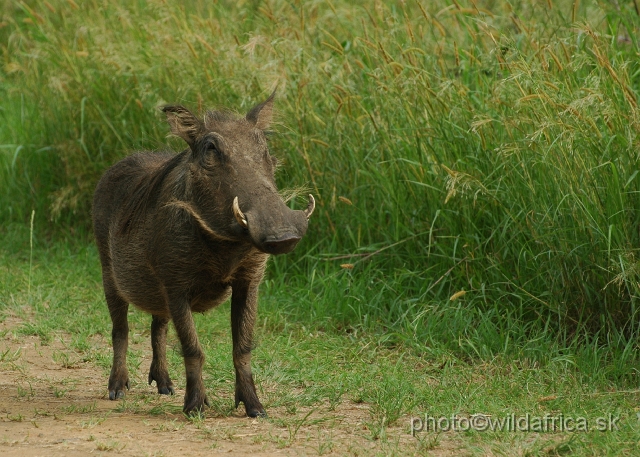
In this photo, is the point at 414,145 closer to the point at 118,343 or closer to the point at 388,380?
the point at 388,380

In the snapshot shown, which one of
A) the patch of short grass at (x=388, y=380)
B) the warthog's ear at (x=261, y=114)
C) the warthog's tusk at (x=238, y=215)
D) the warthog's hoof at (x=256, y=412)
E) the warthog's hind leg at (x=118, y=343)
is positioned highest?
the warthog's ear at (x=261, y=114)

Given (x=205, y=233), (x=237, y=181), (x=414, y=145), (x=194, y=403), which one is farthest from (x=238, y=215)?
(x=414, y=145)

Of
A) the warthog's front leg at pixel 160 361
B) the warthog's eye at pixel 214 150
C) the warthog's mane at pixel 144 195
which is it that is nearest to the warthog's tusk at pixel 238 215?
the warthog's eye at pixel 214 150

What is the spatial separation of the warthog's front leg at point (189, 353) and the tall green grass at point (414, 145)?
135 centimetres

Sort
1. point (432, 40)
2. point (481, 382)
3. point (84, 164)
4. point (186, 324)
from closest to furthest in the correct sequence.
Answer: point (186, 324) < point (481, 382) < point (432, 40) < point (84, 164)

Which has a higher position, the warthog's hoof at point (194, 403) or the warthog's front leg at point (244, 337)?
the warthog's front leg at point (244, 337)

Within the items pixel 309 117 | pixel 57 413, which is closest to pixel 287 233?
pixel 57 413

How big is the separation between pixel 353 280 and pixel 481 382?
1268 mm

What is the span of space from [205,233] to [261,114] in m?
0.59

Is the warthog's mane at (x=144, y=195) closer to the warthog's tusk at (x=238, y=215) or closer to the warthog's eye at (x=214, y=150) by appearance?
the warthog's eye at (x=214, y=150)

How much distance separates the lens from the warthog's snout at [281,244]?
3248 mm

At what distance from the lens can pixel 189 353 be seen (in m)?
3.76

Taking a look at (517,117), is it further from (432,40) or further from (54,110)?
(54,110)

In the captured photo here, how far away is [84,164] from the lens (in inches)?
269
